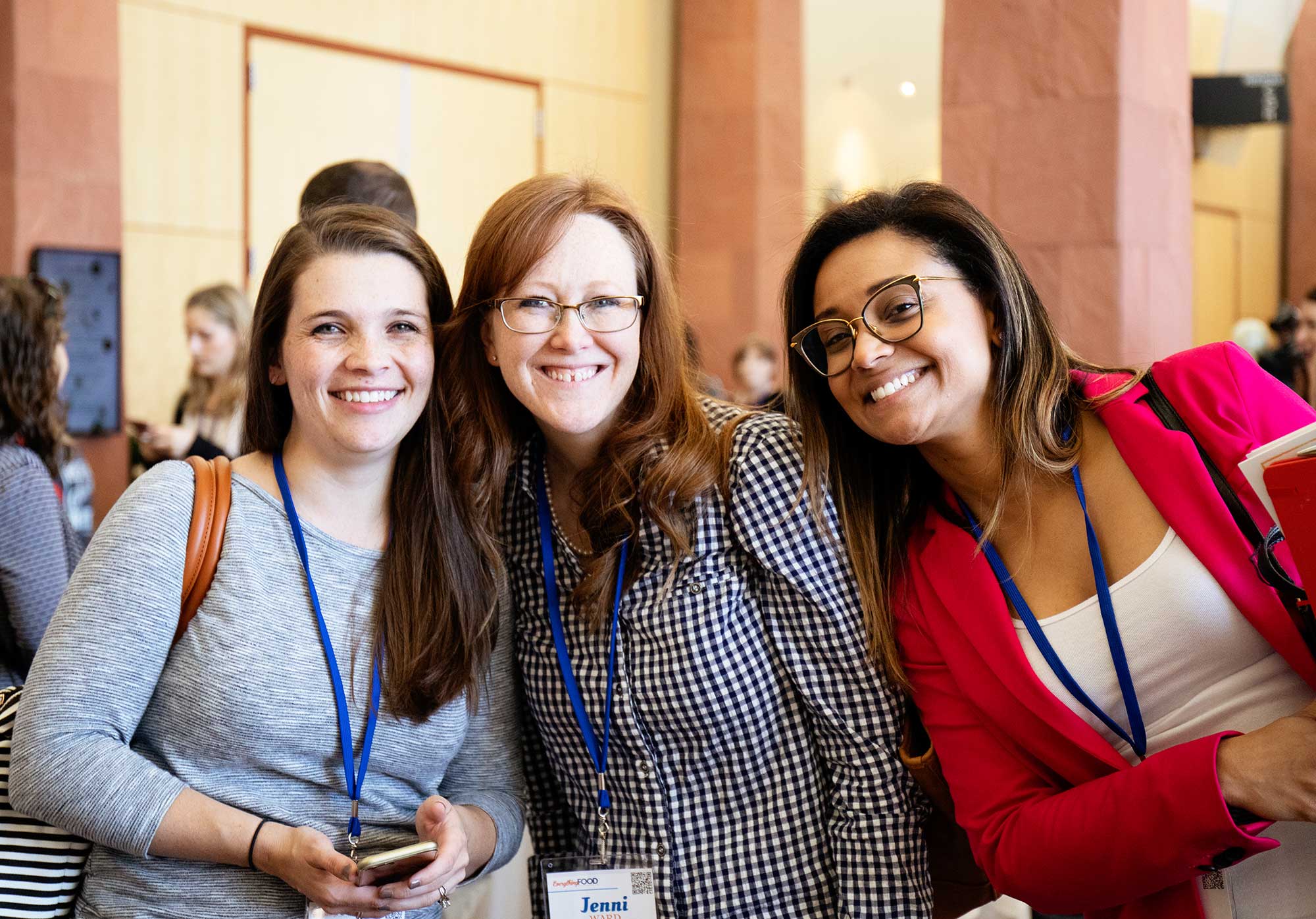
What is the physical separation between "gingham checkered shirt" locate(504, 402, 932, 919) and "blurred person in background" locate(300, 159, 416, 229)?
1437mm

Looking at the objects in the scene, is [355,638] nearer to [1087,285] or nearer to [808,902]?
[808,902]

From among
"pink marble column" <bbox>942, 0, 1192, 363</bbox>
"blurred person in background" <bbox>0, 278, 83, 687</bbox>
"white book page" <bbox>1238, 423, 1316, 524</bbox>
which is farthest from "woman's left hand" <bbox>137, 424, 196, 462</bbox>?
"white book page" <bbox>1238, 423, 1316, 524</bbox>

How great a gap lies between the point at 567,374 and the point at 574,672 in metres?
0.51

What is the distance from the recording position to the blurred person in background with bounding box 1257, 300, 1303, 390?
603 cm

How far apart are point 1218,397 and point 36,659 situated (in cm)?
178

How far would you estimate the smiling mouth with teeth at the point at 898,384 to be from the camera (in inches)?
71.1

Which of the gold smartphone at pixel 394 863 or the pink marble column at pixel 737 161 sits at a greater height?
the pink marble column at pixel 737 161

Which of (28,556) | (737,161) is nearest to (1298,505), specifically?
(28,556)

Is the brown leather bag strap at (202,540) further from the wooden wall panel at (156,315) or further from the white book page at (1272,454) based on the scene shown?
the wooden wall panel at (156,315)

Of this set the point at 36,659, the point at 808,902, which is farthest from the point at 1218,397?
the point at 36,659

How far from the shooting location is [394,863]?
66.6 inches

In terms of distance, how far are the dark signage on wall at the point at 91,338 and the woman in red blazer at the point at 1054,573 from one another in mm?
4698

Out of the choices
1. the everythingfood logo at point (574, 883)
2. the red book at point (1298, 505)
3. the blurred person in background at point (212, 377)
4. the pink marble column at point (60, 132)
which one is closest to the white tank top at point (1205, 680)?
the red book at point (1298, 505)

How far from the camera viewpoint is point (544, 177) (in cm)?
199
